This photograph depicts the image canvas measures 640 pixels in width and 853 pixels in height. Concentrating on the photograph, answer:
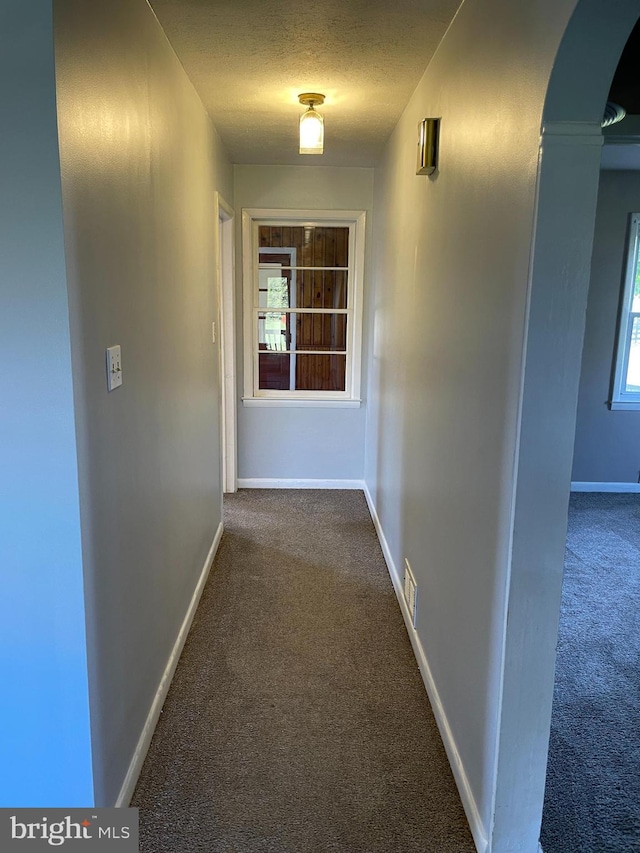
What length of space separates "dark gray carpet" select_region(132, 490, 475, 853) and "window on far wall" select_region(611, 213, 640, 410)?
8.73 feet

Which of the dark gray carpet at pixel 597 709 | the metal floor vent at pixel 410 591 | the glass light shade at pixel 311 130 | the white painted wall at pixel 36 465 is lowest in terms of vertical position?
the dark gray carpet at pixel 597 709

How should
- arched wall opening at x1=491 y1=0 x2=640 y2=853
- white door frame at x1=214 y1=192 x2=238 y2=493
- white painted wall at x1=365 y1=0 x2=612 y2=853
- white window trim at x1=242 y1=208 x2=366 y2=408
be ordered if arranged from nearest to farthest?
arched wall opening at x1=491 y1=0 x2=640 y2=853, white painted wall at x1=365 y1=0 x2=612 y2=853, white door frame at x1=214 y1=192 x2=238 y2=493, white window trim at x1=242 y1=208 x2=366 y2=408

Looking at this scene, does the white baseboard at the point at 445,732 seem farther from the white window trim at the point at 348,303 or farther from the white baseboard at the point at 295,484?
the white window trim at the point at 348,303

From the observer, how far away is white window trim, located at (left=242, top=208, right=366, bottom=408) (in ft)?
14.6

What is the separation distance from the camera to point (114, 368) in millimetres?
1634

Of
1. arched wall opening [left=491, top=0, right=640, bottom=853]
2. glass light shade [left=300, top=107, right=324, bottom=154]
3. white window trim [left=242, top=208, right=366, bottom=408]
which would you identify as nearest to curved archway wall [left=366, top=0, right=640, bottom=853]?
arched wall opening [left=491, top=0, right=640, bottom=853]

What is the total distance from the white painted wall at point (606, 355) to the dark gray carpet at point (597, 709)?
120cm

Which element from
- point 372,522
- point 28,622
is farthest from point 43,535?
point 372,522

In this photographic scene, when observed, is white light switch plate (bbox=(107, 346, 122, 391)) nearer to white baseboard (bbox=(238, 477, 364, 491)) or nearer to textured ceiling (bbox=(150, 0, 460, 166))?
textured ceiling (bbox=(150, 0, 460, 166))

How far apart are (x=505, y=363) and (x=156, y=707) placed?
1.63 m

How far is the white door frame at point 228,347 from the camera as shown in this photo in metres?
4.30

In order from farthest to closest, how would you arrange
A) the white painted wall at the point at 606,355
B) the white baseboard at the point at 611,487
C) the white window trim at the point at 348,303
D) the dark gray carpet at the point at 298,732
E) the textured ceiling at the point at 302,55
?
1. the white baseboard at the point at 611,487
2. the white painted wall at the point at 606,355
3. the white window trim at the point at 348,303
4. the textured ceiling at the point at 302,55
5. the dark gray carpet at the point at 298,732

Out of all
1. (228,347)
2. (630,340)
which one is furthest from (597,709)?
(630,340)

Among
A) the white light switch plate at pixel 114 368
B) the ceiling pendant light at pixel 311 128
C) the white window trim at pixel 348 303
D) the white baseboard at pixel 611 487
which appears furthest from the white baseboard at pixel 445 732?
the white baseboard at pixel 611 487
